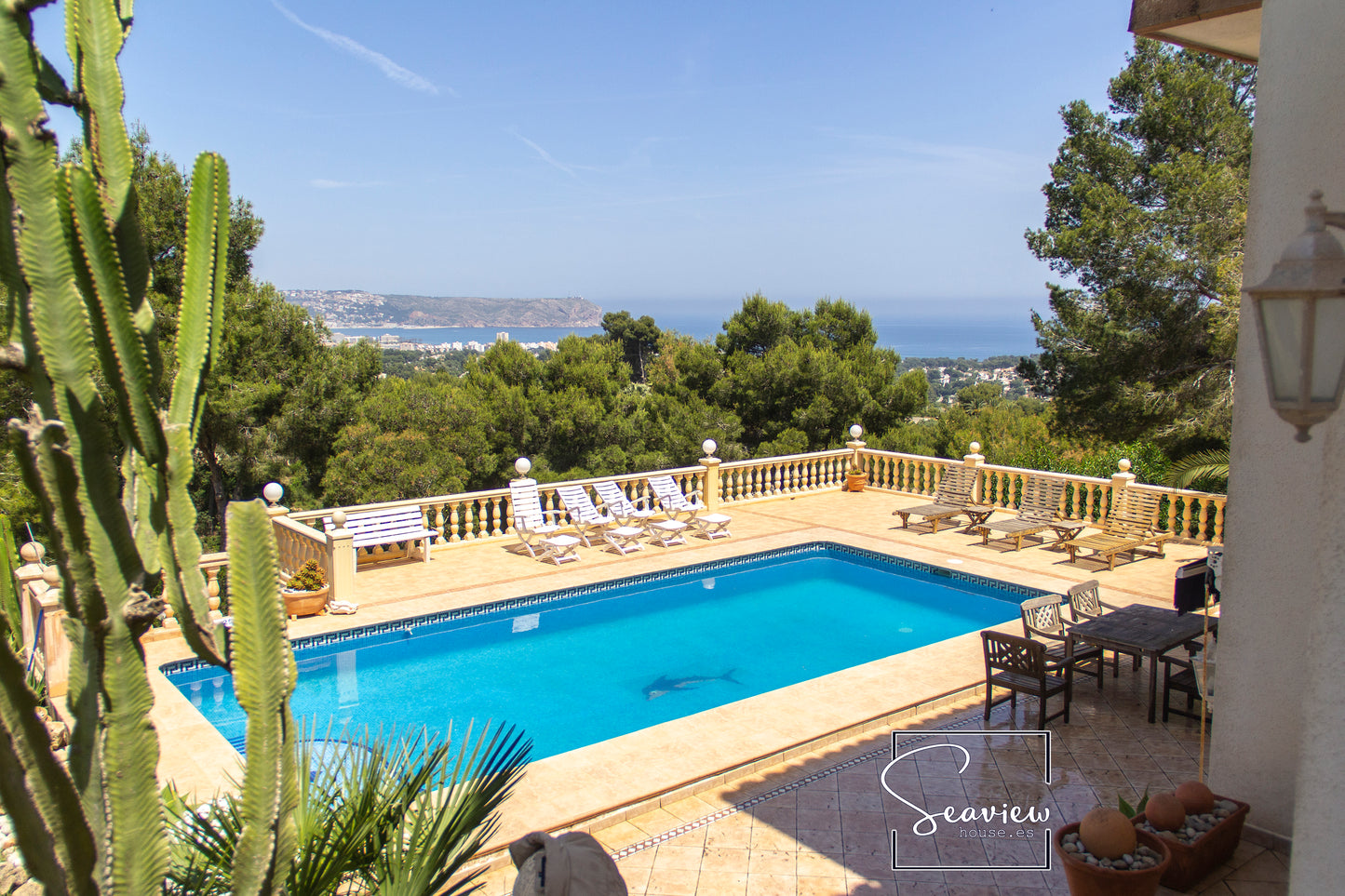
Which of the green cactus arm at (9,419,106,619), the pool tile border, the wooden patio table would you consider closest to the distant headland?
the pool tile border

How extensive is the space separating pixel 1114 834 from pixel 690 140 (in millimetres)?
56511

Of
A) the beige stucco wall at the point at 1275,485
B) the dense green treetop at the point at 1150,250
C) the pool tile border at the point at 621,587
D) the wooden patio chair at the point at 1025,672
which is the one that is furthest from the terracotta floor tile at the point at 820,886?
the dense green treetop at the point at 1150,250

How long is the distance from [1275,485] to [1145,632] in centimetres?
282

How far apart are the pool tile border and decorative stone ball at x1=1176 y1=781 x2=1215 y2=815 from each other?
6284 mm

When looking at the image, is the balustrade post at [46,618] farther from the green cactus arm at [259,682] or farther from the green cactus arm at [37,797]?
the green cactus arm at [259,682]

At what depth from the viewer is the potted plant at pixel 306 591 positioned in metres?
10.5

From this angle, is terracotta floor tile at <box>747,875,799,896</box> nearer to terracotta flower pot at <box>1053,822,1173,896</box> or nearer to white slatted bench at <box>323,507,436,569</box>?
terracotta flower pot at <box>1053,822,1173,896</box>

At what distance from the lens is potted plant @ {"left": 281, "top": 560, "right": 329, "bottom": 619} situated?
34.6 ft

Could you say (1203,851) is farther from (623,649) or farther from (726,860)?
(623,649)

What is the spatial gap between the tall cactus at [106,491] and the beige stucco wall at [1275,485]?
4773 millimetres

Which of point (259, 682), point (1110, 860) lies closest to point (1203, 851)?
point (1110, 860)

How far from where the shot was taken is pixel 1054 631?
8.34 metres

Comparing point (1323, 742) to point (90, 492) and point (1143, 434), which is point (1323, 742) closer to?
point (90, 492)

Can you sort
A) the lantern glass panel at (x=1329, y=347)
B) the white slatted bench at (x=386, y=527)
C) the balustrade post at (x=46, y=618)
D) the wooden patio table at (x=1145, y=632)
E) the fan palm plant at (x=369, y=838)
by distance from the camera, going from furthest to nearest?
the white slatted bench at (x=386, y=527) < the balustrade post at (x=46, y=618) < the wooden patio table at (x=1145, y=632) < the fan palm plant at (x=369, y=838) < the lantern glass panel at (x=1329, y=347)
